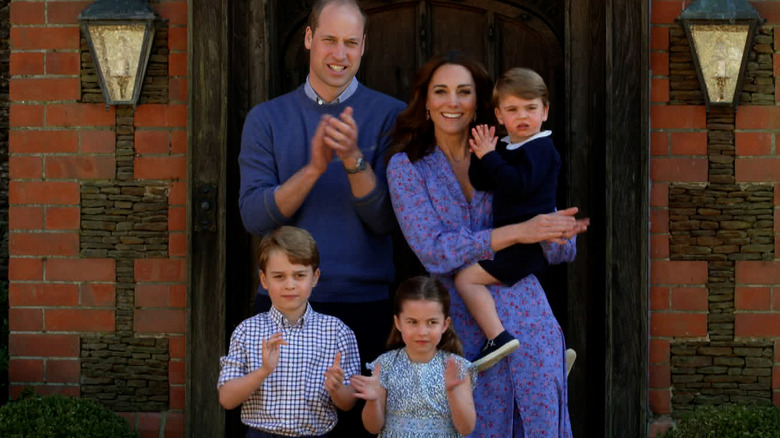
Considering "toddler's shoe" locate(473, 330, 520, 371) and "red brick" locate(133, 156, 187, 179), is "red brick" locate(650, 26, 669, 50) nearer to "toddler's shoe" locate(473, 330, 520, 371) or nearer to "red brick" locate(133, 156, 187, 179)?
"toddler's shoe" locate(473, 330, 520, 371)

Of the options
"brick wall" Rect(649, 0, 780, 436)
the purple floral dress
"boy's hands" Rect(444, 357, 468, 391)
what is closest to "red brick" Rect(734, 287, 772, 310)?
"brick wall" Rect(649, 0, 780, 436)

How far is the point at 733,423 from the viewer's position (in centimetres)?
370

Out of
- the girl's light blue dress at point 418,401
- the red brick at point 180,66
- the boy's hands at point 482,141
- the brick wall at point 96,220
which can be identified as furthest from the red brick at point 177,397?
the boy's hands at point 482,141

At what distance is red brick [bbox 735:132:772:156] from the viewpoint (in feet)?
13.6

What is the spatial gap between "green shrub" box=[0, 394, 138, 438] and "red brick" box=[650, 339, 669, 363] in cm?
216

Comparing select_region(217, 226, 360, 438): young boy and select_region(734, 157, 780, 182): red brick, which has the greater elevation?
select_region(734, 157, 780, 182): red brick

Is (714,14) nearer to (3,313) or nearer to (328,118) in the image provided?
(328,118)

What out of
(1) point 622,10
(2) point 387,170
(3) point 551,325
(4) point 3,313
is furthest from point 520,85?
(4) point 3,313

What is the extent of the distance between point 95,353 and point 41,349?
0.23 m

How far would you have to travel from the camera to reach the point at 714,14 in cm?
406

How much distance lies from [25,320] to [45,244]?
34 centimetres

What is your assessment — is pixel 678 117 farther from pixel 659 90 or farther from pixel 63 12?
pixel 63 12

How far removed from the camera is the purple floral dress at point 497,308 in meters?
3.26

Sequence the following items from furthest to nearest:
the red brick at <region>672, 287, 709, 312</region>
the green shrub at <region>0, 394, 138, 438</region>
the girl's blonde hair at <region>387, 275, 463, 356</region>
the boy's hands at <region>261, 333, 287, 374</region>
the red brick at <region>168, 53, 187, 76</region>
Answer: the red brick at <region>168, 53, 187, 76</region>, the red brick at <region>672, 287, 709, 312</region>, the green shrub at <region>0, 394, 138, 438</region>, the girl's blonde hair at <region>387, 275, 463, 356</region>, the boy's hands at <region>261, 333, 287, 374</region>
